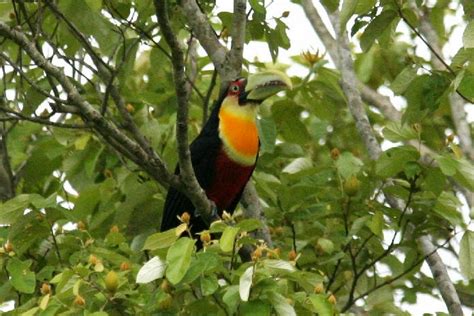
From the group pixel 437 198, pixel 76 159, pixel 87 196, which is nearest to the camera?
pixel 437 198

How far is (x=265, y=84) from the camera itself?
18.3 ft

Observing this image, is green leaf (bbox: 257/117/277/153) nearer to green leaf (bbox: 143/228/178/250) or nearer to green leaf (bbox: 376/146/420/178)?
green leaf (bbox: 376/146/420/178)

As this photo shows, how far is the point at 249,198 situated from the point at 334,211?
1.36 feet

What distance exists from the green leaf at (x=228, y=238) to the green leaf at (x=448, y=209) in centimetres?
131

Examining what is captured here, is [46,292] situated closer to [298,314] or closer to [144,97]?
[298,314]

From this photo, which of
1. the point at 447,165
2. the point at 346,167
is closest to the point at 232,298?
the point at 447,165

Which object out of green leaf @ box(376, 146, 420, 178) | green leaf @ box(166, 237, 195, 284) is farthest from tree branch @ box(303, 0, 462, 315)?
green leaf @ box(166, 237, 195, 284)

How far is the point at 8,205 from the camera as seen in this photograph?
4.32 metres

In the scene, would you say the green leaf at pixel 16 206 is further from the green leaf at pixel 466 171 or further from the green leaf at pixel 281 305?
the green leaf at pixel 466 171

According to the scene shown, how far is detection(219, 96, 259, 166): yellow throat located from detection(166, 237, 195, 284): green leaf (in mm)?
2115

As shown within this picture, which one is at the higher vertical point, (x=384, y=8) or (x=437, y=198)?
(x=384, y=8)

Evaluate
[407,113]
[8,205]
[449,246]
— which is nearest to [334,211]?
[407,113]

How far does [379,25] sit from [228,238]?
4.29 feet

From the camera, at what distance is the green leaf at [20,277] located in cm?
413
